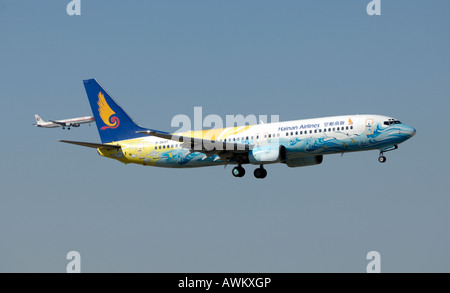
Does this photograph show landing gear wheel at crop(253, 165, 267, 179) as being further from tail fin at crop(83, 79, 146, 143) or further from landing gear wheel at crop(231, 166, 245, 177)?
tail fin at crop(83, 79, 146, 143)

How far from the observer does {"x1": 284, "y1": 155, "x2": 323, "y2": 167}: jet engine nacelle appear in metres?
73.4

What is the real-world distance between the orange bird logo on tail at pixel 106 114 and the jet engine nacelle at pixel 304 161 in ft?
64.3

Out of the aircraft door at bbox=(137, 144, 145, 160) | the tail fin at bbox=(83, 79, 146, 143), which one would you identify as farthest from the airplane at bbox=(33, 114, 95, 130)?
the aircraft door at bbox=(137, 144, 145, 160)

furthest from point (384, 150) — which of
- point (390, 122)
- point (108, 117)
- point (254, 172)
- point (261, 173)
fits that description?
point (108, 117)

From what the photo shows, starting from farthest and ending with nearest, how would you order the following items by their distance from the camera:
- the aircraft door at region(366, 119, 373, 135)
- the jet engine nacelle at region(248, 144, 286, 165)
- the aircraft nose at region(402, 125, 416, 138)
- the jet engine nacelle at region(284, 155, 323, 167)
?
the jet engine nacelle at region(284, 155, 323, 167), the jet engine nacelle at region(248, 144, 286, 165), the aircraft nose at region(402, 125, 416, 138), the aircraft door at region(366, 119, 373, 135)

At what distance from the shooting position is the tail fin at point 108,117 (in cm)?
7962

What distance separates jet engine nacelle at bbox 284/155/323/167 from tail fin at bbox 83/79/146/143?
16.3m

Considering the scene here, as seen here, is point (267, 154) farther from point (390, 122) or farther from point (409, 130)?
point (409, 130)

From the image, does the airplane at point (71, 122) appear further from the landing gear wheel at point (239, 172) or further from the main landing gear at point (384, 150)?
the main landing gear at point (384, 150)

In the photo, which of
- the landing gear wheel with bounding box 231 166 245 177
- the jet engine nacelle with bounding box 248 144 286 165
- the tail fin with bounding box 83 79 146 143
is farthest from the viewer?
the tail fin with bounding box 83 79 146 143

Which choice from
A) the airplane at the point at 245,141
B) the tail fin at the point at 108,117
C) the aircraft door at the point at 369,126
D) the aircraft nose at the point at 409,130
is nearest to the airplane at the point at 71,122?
the tail fin at the point at 108,117

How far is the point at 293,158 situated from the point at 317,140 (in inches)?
248
